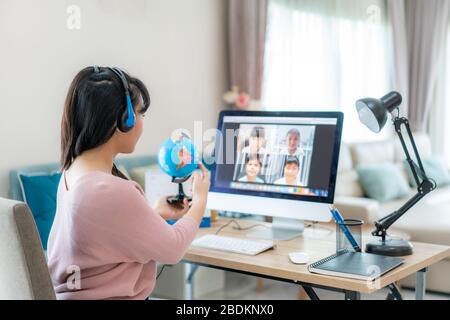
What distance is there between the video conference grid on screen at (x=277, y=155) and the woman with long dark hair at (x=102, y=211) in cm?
76

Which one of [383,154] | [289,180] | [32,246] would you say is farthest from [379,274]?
[383,154]

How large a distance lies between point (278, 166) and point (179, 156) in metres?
0.52

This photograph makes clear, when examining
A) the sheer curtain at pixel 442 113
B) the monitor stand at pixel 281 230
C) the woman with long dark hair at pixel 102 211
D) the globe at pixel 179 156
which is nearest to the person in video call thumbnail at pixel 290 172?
the monitor stand at pixel 281 230

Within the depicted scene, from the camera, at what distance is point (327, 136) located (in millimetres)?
2141

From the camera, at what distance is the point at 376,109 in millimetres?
1854

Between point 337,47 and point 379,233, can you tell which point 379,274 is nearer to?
point 379,233

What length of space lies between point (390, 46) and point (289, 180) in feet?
13.5

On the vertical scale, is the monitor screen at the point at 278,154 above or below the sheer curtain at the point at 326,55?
below

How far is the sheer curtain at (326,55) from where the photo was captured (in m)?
4.68

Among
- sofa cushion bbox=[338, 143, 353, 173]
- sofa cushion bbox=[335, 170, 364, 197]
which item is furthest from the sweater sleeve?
sofa cushion bbox=[338, 143, 353, 173]

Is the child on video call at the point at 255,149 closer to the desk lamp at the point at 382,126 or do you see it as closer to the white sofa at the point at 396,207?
the desk lamp at the point at 382,126

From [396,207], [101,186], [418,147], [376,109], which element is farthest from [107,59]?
[418,147]

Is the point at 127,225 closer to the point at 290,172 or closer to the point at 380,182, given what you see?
the point at 290,172

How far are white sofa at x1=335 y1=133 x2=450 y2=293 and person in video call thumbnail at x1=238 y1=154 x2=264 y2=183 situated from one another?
1.60 meters
